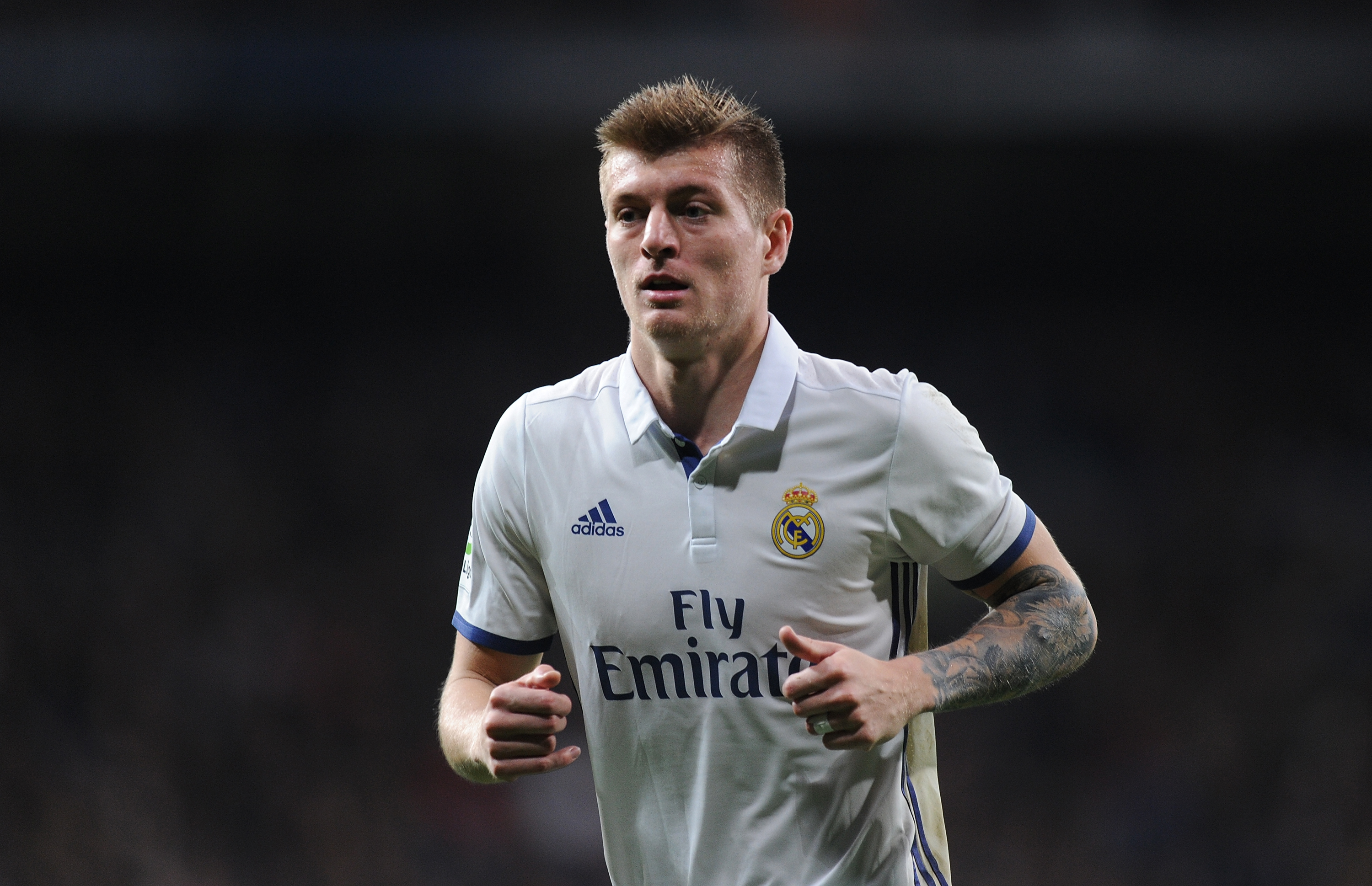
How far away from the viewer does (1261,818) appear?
6672 millimetres

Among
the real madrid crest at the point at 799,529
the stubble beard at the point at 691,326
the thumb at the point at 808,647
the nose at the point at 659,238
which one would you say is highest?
the nose at the point at 659,238

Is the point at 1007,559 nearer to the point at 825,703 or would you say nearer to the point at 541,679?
the point at 825,703

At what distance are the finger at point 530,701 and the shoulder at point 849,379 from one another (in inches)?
29.0

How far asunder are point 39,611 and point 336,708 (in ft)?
6.04

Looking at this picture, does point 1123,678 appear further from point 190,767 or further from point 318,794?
point 190,767

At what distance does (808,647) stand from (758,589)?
0.28m

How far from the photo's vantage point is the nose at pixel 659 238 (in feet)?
6.94

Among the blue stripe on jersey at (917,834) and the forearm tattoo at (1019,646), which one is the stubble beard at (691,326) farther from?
the blue stripe on jersey at (917,834)

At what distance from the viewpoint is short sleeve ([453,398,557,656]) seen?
2281 mm

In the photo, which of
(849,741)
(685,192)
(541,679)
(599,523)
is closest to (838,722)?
(849,741)

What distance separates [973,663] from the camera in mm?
2043

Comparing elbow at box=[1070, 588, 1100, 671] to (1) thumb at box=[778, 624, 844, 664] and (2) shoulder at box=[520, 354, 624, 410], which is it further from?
(2) shoulder at box=[520, 354, 624, 410]

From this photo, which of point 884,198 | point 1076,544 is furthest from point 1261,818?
point 884,198

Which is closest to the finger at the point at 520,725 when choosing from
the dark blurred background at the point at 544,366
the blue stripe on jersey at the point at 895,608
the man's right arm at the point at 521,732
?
the man's right arm at the point at 521,732
